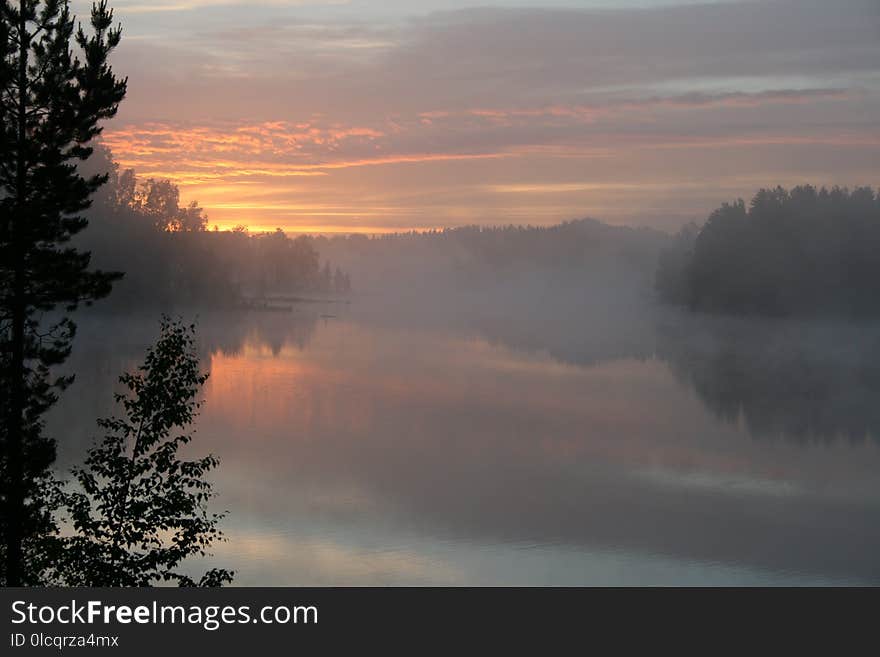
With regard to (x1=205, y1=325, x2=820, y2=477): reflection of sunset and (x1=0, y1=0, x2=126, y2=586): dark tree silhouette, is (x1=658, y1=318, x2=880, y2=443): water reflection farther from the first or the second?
(x1=0, y1=0, x2=126, y2=586): dark tree silhouette

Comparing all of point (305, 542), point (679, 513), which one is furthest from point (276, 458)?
point (679, 513)

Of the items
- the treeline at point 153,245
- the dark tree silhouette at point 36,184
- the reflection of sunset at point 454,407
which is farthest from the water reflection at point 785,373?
the treeline at point 153,245

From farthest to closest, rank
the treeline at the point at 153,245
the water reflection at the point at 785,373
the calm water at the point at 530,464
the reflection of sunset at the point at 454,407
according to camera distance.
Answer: the treeline at the point at 153,245
the water reflection at the point at 785,373
the reflection of sunset at the point at 454,407
the calm water at the point at 530,464

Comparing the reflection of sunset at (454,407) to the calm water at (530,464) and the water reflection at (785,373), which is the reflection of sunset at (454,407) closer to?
→ the calm water at (530,464)

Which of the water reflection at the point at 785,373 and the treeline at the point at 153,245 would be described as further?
the treeline at the point at 153,245

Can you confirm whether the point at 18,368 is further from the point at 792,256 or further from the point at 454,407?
the point at 792,256

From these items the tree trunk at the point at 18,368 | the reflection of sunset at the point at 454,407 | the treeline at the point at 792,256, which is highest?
the treeline at the point at 792,256

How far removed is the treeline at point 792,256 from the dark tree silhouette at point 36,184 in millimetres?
108151

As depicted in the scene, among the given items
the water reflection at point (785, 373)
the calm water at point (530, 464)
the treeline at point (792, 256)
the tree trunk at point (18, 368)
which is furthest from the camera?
the treeline at point (792, 256)

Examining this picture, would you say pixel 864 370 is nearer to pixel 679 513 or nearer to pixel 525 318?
pixel 679 513

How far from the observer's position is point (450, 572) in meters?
26.2

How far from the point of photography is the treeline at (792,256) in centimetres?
12000

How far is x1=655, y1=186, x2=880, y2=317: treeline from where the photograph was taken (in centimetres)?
12000
